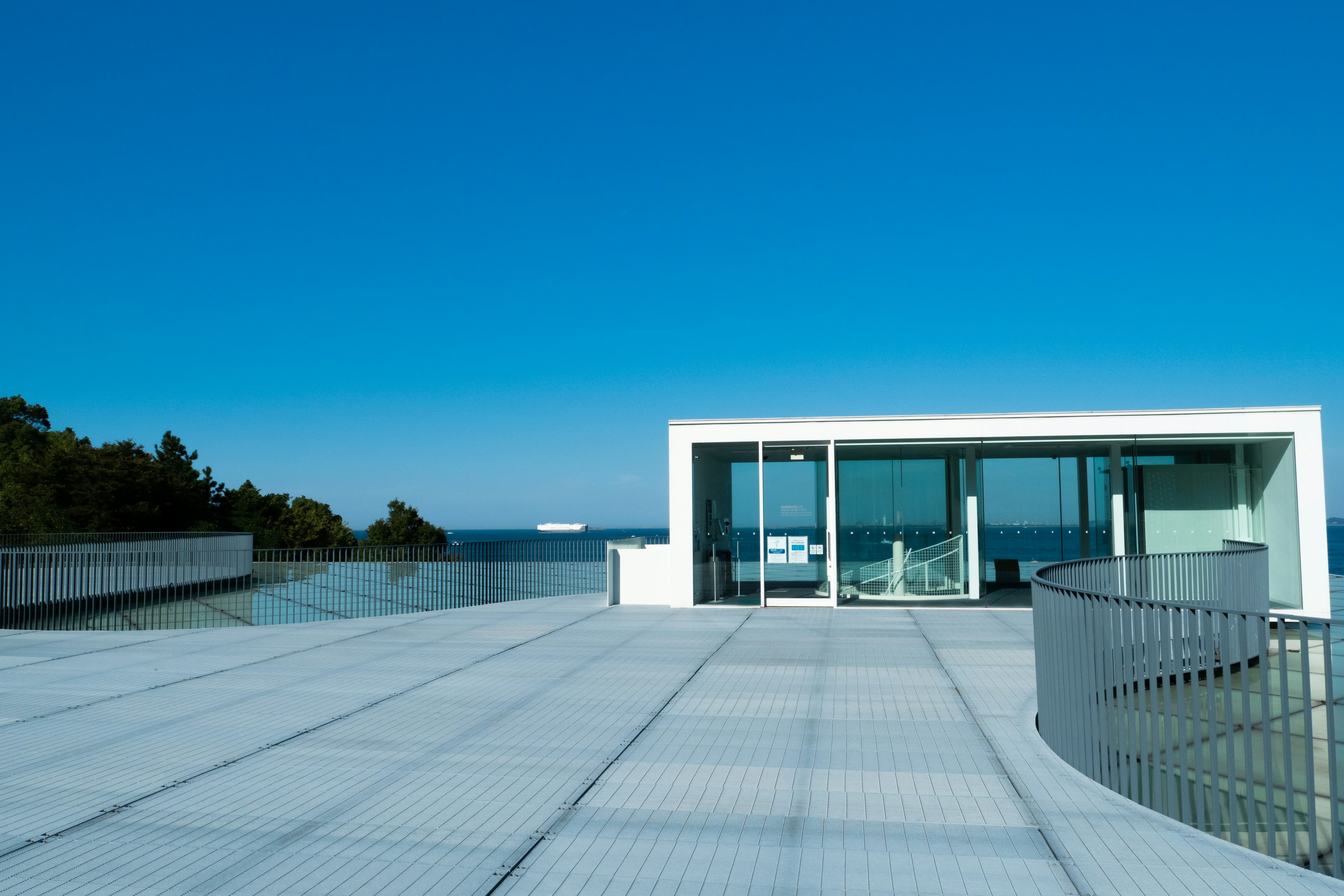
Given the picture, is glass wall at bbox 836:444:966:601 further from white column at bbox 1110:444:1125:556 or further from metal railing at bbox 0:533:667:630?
metal railing at bbox 0:533:667:630

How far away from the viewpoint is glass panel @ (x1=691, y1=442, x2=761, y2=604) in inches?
676

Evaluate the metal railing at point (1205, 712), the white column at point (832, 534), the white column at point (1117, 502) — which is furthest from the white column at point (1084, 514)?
the metal railing at point (1205, 712)

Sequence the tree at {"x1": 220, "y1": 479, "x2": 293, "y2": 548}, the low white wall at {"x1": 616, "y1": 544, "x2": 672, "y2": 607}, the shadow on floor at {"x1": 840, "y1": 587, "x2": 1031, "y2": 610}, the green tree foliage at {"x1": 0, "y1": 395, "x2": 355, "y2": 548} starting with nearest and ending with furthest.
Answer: the shadow on floor at {"x1": 840, "y1": 587, "x2": 1031, "y2": 610} → the low white wall at {"x1": 616, "y1": 544, "x2": 672, "y2": 607} → the green tree foliage at {"x1": 0, "y1": 395, "x2": 355, "y2": 548} → the tree at {"x1": 220, "y1": 479, "x2": 293, "y2": 548}

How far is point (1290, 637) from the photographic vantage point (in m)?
4.21

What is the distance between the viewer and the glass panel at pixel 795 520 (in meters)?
17.1

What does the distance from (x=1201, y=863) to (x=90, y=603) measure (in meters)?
16.0

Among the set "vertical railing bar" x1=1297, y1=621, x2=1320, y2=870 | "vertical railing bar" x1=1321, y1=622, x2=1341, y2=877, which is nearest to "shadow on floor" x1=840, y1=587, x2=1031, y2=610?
"vertical railing bar" x1=1297, y1=621, x2=1320, y2=870

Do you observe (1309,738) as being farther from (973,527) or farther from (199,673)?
(973,527)

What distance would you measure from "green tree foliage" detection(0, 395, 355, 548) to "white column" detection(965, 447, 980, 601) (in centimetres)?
2659

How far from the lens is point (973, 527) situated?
17031 millimetres

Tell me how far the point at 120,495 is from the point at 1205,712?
40.3 m

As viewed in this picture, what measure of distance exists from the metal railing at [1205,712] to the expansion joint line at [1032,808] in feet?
1.40

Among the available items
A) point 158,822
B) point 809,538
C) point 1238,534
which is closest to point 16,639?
point 158,822

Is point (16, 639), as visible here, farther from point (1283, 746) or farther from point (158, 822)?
point (1283, 746)
